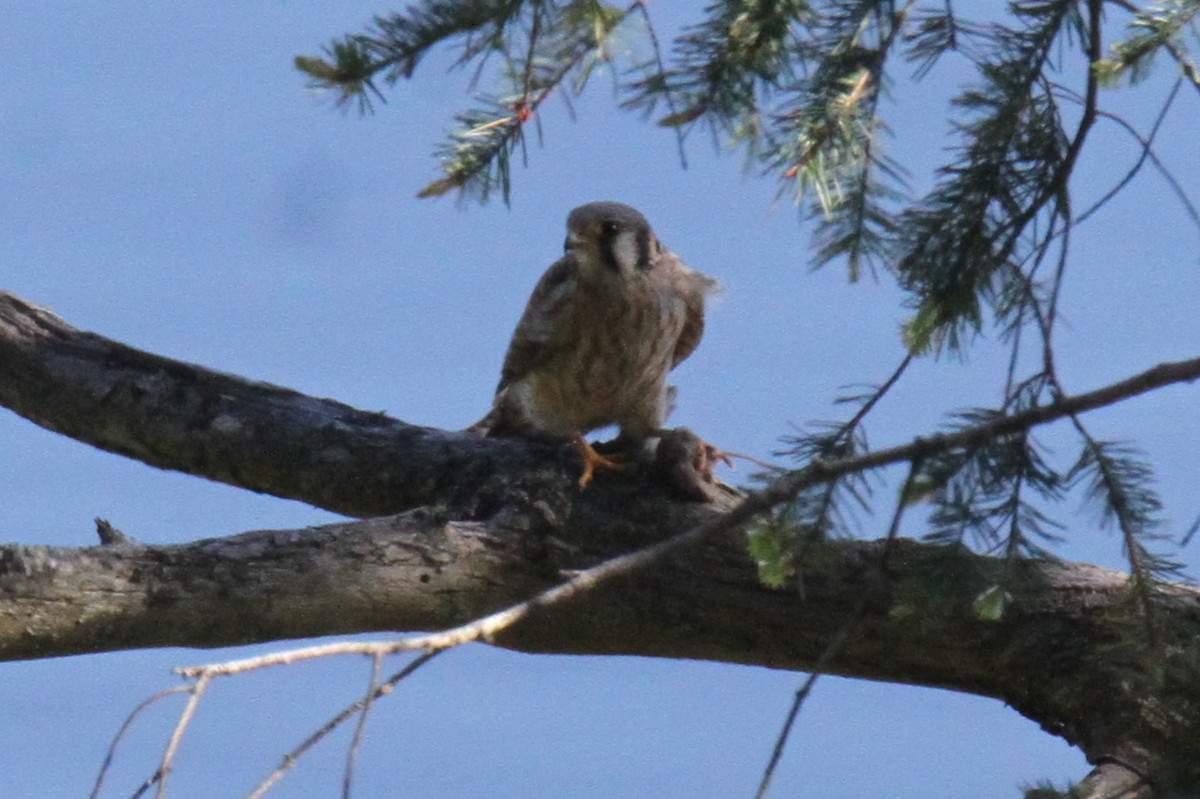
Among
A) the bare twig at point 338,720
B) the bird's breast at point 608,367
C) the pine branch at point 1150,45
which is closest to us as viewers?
the bare twig at point 338,720

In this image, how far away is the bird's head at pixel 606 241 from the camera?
3.18 meters

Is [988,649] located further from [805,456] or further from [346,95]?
[346,95]

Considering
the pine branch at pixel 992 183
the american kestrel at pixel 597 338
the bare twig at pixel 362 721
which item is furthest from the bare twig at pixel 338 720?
the american kestrel at pixel 597 338

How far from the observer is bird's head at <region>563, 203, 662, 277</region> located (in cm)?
318

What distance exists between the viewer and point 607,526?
2.54 m

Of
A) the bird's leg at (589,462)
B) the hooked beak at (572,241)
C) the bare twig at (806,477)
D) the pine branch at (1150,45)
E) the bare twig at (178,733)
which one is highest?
the hooked beak at (572,241)

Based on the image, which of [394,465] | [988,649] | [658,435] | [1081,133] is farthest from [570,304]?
[1081,133]

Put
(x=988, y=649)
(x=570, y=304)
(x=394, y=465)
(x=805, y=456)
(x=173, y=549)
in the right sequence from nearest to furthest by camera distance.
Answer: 1. (x=805, y=456)
2. (x=173, y=549)
3. (x=988, y=649)
4. (x=394, y=465)
5. (x=570, y=304)

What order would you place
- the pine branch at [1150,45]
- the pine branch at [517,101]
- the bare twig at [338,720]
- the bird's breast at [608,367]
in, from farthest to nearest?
the bird's breast at [608,367] < the pine branch at [517,101] < the pine branch at [1150,45] < the bare twig at [338,720]

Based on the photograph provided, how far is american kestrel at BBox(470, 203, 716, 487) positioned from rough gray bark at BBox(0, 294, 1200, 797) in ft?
1.55

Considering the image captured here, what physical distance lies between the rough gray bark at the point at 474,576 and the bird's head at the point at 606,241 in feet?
2.00

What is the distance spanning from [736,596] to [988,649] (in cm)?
41

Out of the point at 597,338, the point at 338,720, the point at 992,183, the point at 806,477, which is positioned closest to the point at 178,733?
the point at 338,720

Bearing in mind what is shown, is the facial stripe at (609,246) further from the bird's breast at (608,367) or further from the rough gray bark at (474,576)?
the rough gray bark at (474,576)
